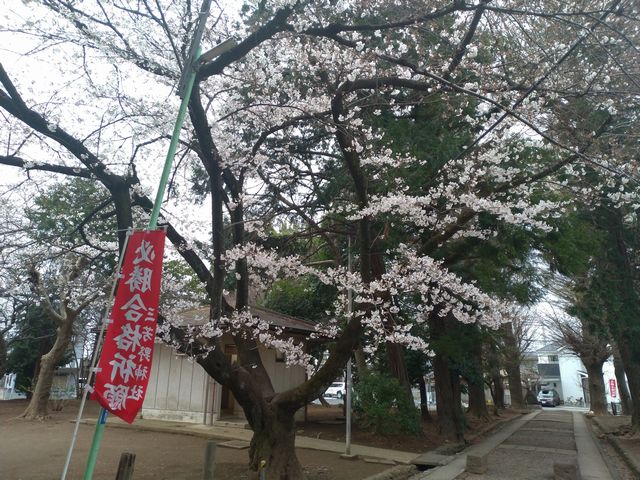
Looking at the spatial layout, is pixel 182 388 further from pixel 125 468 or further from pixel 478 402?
pixel 478 402

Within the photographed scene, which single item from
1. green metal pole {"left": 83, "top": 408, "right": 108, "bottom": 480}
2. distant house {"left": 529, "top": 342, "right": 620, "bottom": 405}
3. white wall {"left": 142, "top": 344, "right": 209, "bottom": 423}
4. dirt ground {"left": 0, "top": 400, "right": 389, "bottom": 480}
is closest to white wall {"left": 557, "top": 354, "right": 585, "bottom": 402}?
distant house {"left": 529, "top": 342, "right": 620, "bottom": 405}

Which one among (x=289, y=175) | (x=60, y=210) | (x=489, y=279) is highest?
(x=289, y=175)

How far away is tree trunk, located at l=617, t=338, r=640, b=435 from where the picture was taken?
13.5m

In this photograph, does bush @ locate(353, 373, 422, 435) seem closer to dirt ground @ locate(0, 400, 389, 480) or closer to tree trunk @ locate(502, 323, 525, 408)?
dirt ground @ locate(0, 400, 389, 480)

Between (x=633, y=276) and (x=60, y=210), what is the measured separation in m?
15.8

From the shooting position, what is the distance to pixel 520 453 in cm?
1257

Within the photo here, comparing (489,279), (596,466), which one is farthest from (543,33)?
(596,466)

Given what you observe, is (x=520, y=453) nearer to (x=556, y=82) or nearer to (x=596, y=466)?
(x=596, y=466)

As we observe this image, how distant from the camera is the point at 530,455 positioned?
1223cm

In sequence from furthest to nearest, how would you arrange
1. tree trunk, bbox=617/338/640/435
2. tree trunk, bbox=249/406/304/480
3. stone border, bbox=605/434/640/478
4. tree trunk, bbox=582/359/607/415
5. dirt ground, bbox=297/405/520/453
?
tree trunk, bbox=582/359/607/415
tree trunk, bbox=617/338/640/435
dirt ground, bbox=297/405/520/453
stone border, bbox=605/434/640/478
tree trunk, bbox=249/406/304/480

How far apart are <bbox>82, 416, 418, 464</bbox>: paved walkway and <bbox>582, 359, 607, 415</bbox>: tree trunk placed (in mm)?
20869

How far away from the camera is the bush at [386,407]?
489 inches

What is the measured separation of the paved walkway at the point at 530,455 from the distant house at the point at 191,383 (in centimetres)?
624

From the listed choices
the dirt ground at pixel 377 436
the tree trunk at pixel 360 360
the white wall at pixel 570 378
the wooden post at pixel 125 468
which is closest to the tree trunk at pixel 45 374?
A: the dirt ground at pixel 377 436
